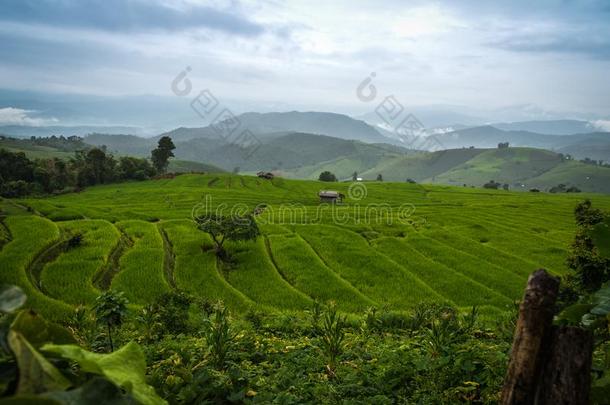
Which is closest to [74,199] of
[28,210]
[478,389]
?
[28,210]

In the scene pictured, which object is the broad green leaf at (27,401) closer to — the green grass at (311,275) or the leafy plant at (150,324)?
the leafy plant at (150,324)

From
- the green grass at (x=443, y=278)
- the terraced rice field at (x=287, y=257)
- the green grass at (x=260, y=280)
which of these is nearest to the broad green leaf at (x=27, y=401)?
the terraced rice field at (x=287, y=257)

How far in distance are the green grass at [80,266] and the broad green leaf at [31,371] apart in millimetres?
22455

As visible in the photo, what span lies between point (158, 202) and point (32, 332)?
175 feet

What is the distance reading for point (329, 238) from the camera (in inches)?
1373

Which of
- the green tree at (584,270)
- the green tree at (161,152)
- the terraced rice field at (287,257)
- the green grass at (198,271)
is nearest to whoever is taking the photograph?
the green tree at (584,270)

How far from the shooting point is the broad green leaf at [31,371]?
115cm

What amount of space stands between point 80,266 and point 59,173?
6294 centimetres

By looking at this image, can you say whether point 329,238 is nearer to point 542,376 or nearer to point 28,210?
point 28,210

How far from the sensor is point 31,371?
1.17m

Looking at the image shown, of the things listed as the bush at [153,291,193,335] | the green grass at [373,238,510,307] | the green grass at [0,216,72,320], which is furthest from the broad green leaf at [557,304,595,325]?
the green grass at [373,238,510,307]

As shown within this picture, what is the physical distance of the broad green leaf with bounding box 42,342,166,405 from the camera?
4.25 ft

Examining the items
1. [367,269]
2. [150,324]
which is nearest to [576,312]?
[150,324]

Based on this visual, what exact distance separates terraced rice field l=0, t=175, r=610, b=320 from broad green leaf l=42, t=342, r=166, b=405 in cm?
2019
